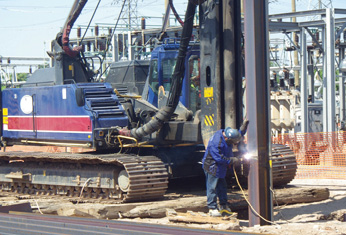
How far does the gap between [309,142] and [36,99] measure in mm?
9707

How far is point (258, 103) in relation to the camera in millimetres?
8664

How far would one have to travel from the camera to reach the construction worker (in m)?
9.70

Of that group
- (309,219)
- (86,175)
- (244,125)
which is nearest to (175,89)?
(244,125)

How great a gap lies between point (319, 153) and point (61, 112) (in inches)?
358

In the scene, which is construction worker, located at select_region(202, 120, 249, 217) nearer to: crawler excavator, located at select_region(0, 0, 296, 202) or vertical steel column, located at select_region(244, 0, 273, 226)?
crawler excavator, located at select_region(0, 0, 296, 202)

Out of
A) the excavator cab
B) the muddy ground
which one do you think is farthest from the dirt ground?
the excavator cab

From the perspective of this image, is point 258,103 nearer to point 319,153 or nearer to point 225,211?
point 225,211

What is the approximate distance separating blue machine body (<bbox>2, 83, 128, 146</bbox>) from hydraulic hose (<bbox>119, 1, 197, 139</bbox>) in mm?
775

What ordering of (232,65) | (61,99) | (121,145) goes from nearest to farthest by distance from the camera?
(232,65) → (121,145) → (61,99)

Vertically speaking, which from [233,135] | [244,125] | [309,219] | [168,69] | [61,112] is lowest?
[309,219]

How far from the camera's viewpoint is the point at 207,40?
1021 cm

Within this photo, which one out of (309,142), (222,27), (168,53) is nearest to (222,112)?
(222,27)

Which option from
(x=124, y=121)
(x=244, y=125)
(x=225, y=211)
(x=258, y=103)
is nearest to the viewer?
(x=258, y=103)

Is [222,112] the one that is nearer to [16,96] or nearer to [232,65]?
[232,65]
